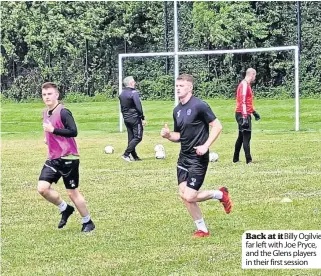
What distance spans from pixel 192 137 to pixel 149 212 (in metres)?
2.33

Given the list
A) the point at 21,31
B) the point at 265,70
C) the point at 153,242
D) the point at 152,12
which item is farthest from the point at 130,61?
the point at 153,242

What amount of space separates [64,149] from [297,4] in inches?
1050

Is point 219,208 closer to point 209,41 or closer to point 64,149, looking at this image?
point 64,149

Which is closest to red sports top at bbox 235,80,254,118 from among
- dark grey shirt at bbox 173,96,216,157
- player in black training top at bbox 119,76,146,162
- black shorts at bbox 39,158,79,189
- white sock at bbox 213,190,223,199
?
player in black training top at bbox 119,76,146,162

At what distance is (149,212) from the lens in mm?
11961

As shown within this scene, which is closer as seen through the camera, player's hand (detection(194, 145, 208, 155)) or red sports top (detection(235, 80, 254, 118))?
player's hand (detection(194, 145, 208, 155))

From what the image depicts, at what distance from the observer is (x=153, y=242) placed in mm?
9758

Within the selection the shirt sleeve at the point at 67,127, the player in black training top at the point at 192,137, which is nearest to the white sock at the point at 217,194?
the player in black training top at the point at 192,137

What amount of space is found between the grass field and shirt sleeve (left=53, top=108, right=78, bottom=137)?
48.9 inches

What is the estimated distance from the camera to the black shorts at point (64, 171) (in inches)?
416

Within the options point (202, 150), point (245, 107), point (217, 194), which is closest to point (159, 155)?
point (245, 107)

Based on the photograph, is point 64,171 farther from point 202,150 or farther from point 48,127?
point 202,150

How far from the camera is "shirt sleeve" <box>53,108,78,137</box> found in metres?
10.2

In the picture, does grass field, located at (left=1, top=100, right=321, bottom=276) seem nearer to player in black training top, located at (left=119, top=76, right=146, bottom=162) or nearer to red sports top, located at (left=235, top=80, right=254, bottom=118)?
player in black training top, located at (left=119, top=76, right=146, bottom=162)
